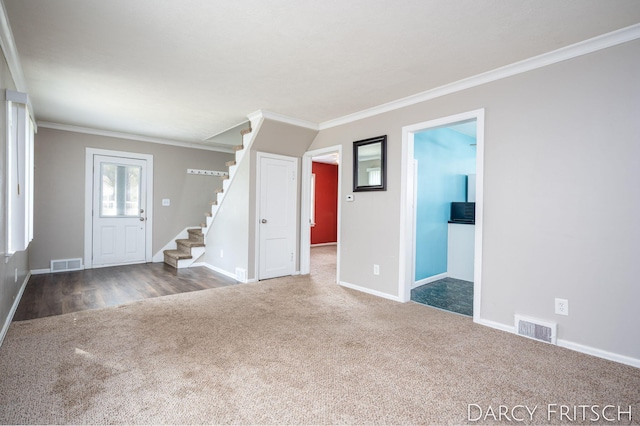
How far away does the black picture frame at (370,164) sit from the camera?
3897mm

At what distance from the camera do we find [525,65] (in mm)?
2707

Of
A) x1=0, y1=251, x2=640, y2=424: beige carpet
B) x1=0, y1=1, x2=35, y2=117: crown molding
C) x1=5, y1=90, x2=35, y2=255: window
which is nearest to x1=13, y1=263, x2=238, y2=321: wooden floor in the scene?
x1=0, y1=251, x2=640, y2=424: beige carpet

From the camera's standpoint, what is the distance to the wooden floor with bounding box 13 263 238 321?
344 centimetres

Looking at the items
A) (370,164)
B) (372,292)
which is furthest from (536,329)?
(370,164)

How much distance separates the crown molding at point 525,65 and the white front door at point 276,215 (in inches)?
64.0

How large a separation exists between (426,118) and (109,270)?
17.8 ft

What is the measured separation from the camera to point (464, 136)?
17.5 feet

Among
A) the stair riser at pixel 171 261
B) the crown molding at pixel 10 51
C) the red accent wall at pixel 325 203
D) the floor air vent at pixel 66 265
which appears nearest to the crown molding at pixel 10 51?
the crown molding at pixel 10 51

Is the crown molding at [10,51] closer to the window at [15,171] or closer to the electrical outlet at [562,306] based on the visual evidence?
the window at [15,171]

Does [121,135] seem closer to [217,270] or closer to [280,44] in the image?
[217,270]

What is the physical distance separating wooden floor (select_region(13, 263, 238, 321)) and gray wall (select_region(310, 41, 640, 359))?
11.7ft

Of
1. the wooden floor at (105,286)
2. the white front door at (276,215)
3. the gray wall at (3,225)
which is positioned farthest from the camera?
the white front door at (276,215)

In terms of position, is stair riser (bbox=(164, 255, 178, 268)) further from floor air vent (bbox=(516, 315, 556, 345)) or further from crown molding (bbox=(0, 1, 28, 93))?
floor air vent (bbox=(516, 315, 556, 345))

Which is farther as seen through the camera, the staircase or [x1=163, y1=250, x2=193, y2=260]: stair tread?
[x1=163, y1=250, x2=193, y2=260]: stair tread
